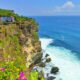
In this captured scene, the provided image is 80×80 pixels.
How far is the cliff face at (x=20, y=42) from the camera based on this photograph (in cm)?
2685

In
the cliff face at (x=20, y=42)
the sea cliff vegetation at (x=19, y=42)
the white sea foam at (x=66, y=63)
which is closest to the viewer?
the sea cliff vegetation at (x=19, y=42)

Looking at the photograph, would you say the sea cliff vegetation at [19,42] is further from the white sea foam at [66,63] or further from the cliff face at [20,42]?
the white sea foam at [66,63]

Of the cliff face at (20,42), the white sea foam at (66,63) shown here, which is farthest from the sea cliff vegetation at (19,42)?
the white sea foam at (66,63)

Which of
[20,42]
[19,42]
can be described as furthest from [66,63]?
[19,42]

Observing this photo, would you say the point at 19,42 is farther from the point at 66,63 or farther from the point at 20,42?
the point at 66,63

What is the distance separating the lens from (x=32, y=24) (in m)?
40.3

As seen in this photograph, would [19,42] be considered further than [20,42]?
No

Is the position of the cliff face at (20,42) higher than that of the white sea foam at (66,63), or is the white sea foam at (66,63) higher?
the cliff face at (20,42)

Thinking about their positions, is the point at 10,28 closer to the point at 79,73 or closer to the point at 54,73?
the point at 54,73

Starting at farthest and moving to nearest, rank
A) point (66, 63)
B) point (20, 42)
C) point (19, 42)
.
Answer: point (66, 63) → point (20, 42) → point (19, 42)

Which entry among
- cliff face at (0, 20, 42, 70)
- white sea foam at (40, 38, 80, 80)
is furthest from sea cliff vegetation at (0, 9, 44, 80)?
white sea foam at (40, 38, 80, 80)

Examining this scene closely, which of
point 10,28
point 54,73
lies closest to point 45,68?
point 54,73

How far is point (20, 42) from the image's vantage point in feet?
110

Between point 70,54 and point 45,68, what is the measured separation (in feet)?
45.5
